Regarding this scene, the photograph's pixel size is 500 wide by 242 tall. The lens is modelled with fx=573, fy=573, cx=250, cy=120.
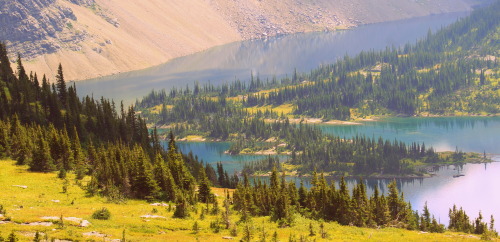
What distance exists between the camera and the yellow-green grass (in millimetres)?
55938

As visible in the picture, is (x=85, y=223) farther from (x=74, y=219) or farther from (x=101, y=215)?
(x=101, y=215)

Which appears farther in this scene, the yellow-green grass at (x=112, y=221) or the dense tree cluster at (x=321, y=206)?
the dense tree cluster at (x=321, y=206)

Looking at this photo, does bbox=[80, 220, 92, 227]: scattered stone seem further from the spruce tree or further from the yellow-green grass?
the spruce tree

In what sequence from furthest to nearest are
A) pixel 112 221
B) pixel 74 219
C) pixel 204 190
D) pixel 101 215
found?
pixel 204 190 → pixel 101 215 → pixel 112 221 → pixel 74 219

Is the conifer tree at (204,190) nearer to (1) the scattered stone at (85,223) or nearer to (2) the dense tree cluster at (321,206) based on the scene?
(2) the dense tree cluster at (321,206)

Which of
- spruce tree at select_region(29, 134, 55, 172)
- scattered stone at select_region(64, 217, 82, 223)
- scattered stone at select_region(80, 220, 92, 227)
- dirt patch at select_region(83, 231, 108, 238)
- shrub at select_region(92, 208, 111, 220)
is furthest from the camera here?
spruce tree at select_region(29, 134, 55, 172)

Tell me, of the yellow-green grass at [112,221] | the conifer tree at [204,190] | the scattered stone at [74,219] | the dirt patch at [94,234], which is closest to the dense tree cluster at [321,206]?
the yellow-green grass at [112,221]

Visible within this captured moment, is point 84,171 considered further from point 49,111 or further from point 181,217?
point 49,111

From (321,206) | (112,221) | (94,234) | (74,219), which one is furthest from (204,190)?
(94,234)

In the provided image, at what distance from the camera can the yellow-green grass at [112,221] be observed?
5594 cm

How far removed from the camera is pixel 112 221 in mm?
62062

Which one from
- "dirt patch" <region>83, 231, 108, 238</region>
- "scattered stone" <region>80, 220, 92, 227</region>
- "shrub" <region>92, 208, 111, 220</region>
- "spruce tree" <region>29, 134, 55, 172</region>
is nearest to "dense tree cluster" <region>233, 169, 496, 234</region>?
"shrub" <region>92, 208, 111, 220</region>

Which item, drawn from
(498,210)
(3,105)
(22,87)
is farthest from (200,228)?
(498,210)

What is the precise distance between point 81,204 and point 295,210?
34208mm
